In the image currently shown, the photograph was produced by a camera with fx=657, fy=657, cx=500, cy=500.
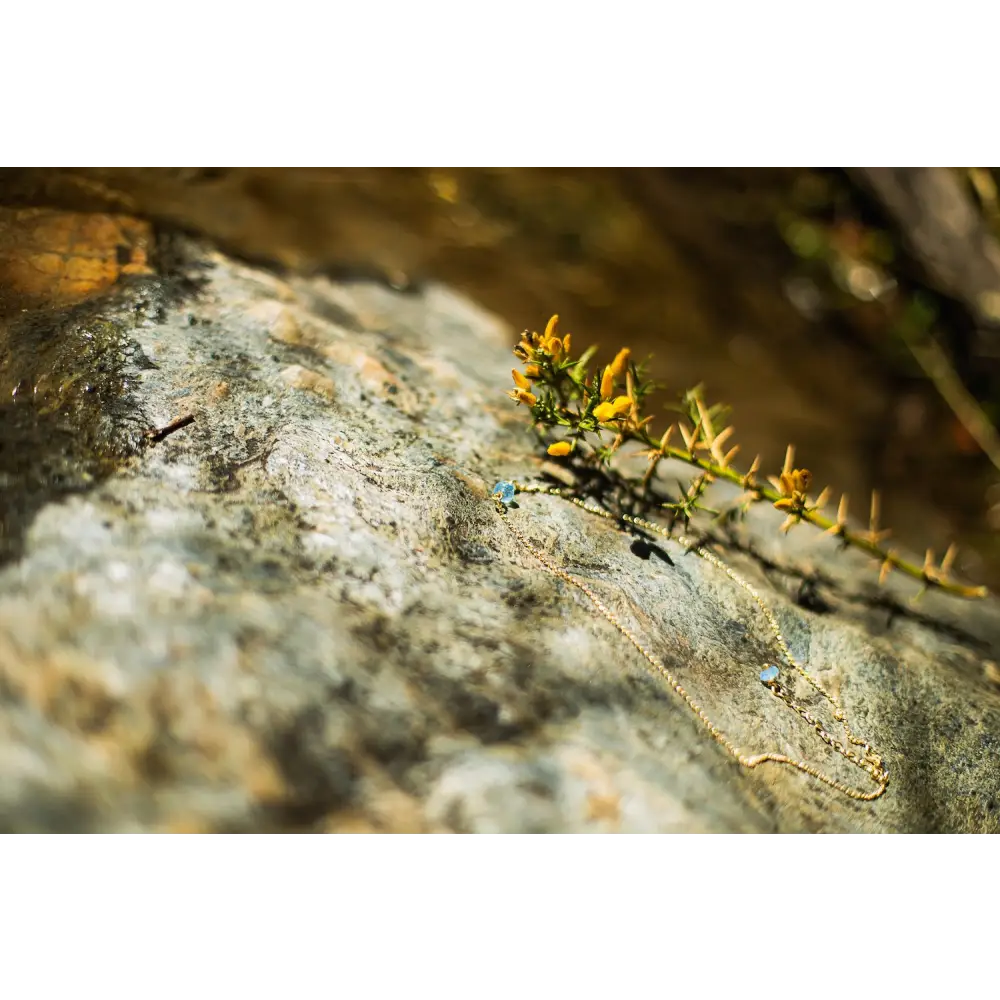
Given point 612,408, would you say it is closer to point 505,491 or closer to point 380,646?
point 505,491

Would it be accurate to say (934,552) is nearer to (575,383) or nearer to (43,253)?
(575,383)

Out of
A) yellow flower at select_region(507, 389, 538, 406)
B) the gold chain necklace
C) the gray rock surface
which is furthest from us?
yellow flower at select_region(507, 389, 538, 406)

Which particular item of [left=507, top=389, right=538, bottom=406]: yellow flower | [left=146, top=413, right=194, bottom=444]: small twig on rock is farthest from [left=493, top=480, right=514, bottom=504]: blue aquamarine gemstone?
[left=146, top=413, right=194, bottom=444]: small twig on rock

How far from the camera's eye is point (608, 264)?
4012 millimetres

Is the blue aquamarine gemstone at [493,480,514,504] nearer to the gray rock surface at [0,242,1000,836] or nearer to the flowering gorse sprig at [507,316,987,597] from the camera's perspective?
the gray rock surface at [0,242,1000,836]

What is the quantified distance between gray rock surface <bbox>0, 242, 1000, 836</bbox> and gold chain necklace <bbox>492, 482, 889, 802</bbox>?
0.12 feet

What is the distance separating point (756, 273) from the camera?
173 inches

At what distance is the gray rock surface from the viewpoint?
1442 millimetres

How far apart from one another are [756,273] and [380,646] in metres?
3.87

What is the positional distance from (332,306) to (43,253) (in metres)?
1.06

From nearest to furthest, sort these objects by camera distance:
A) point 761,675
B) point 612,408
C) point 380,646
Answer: point 380,646 < point 612,408 < point 761,675

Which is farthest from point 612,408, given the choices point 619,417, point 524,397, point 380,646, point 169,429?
point 169,429

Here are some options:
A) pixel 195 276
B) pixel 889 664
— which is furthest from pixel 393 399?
pixel 889 664

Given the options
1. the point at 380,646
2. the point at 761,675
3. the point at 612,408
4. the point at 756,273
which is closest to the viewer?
the point at 380,646
